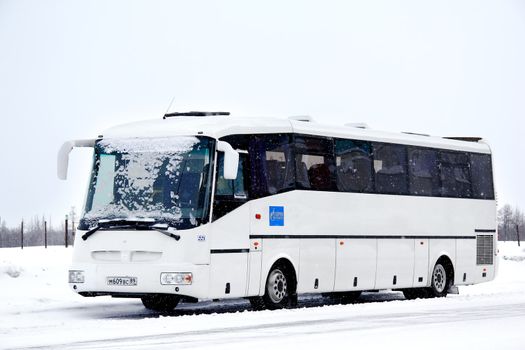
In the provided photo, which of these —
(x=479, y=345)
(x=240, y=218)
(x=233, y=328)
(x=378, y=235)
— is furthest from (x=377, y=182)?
(x=479, y=345)

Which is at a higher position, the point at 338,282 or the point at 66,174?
the point at 66,174

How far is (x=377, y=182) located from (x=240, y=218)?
5371mm

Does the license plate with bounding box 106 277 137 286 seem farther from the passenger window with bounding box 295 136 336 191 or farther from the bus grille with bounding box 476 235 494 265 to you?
the bus grille with bounding box 476 235 494 265

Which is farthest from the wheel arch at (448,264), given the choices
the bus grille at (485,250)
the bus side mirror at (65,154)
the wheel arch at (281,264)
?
the bus side mirror at (65,154)

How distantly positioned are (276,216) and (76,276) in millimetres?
3887

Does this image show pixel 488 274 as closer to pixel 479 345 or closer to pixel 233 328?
pixel 233 328

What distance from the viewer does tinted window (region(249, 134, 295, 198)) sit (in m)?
22.7

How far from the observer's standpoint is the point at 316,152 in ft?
80.5

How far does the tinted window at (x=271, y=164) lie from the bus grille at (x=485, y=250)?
27.3ft

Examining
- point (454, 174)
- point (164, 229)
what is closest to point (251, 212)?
point (164, 229)

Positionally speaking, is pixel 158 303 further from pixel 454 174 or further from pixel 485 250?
pixel 485 250

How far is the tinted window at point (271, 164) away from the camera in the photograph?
22688 mm

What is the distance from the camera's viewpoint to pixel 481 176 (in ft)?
101

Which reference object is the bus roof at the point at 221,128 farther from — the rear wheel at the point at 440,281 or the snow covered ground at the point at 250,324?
the rear wheel at the point at 440,281
